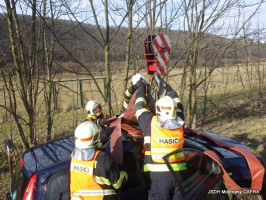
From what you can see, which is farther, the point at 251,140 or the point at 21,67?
the point at 251,140

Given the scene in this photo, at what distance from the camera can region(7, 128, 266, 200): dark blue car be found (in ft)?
7.45

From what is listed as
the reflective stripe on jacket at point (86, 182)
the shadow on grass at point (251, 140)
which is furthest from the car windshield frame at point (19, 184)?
the shadow on grass at point (251, 140)

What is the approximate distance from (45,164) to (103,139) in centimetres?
79

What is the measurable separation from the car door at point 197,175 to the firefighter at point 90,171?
646mm

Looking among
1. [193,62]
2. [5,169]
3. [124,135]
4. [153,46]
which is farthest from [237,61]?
[5,169]

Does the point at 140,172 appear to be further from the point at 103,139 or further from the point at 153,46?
the point at 153,46

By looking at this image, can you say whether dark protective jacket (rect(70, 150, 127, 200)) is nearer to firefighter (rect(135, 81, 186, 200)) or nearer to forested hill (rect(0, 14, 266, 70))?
firefighter (rect(135, 81, 186, 200))

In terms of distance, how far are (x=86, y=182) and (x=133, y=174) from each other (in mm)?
736

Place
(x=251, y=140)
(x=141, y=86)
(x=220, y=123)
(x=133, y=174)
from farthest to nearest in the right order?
1. (x=220, y=123)
2. (x=251, y=140)
3. (x=141, y=86)
4. (x=133, y=174)

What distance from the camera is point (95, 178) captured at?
229 cm

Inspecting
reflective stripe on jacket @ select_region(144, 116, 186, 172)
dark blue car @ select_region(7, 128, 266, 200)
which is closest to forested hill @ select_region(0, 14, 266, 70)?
dark blue car @ select_region(7, 128, 266, 200)

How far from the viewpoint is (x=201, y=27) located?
6504 millimetres

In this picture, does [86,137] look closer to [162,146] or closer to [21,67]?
[162,146]

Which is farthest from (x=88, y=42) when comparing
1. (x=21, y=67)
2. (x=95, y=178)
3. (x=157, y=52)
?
(x=95, y=178)
